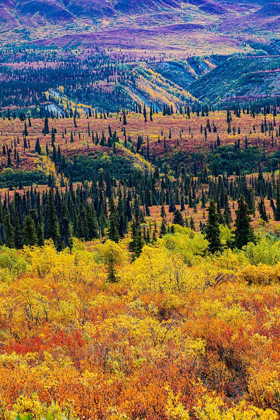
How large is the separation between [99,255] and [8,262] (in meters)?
13.7

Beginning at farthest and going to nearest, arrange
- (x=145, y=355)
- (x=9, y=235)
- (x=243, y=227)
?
(x=9, y=235) → (x=243, y=227) → (x=145, y=355)

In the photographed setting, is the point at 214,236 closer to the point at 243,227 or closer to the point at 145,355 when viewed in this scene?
the point at 243,227

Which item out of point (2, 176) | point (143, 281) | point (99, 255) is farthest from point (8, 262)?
point (2, 176)

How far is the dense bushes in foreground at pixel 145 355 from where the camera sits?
339 inches

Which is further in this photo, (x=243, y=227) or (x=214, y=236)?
(x=243, y=227)

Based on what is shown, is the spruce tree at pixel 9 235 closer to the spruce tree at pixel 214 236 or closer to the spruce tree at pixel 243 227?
the spruce tree at pixel 214 236

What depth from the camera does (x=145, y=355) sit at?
11719mm

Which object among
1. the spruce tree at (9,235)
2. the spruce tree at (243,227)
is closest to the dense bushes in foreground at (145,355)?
the spruce tree at (243,227)

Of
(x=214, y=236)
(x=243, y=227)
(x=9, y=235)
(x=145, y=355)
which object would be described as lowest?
(x=9, y=235)

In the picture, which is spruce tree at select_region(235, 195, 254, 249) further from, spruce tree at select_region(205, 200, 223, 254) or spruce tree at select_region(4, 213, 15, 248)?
spruce tree at select_region(4, 213, 15, 248)

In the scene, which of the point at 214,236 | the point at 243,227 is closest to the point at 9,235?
the point at 214,236

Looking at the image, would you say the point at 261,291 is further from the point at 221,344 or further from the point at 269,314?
the point at 221,344

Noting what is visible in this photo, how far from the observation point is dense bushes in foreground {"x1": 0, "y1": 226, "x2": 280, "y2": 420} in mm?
8617

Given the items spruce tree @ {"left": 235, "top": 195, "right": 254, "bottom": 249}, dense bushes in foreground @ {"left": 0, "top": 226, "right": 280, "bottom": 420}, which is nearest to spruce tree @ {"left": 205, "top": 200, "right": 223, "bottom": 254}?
spruce tree @ {"left": 235, "top": 195, "right": 254, "bottom": 249}
